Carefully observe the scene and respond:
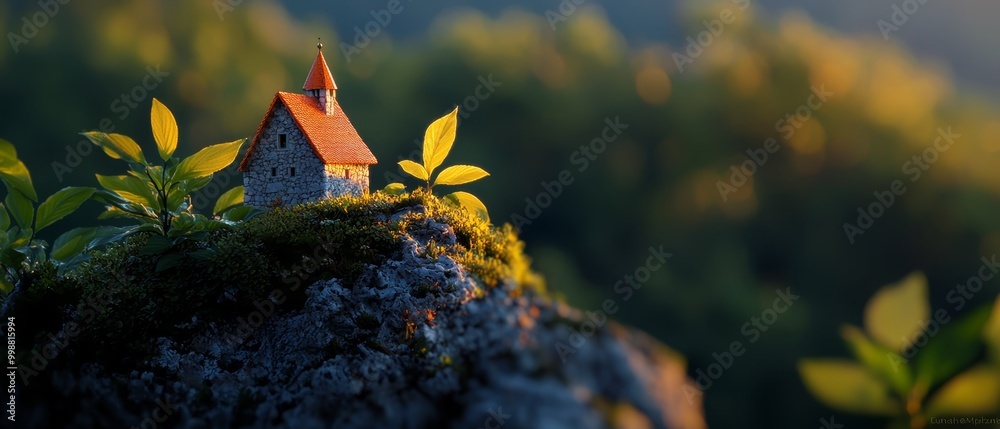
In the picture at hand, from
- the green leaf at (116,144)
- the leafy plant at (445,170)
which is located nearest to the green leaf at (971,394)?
the leafy plant at (445,170)

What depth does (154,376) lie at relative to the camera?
4.24ft

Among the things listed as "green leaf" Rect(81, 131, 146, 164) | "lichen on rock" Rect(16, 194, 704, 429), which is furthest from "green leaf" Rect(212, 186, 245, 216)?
"green leaf" Rect(81, 131, 146, 164)

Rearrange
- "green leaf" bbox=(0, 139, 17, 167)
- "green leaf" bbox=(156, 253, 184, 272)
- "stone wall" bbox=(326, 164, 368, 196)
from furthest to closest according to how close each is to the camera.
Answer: "stone wall" bbox=(326, 164, 368, 196)
"green leaf" bbox=(156, 253, 184, 272)
"green leaf" bbox=(0, 139, 17, 167)

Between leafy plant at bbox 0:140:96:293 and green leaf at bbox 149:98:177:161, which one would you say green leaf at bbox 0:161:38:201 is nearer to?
leafy plant at bbox 0:140:96:293

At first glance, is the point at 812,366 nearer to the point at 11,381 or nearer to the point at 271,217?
the point at 11,381

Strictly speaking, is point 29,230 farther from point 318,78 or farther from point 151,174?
point 318,78

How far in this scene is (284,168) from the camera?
2.27 metres

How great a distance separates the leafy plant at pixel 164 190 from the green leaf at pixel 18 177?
4.5 inches

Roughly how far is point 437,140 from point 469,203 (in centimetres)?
15

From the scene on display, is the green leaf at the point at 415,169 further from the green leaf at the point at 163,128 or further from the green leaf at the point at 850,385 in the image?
the green leaf at the point at 850,385

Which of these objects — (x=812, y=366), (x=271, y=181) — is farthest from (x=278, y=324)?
(x=812, y=366)

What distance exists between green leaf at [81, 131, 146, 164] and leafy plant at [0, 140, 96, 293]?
0.31 feet

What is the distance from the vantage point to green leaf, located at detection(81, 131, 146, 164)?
1.28 meters

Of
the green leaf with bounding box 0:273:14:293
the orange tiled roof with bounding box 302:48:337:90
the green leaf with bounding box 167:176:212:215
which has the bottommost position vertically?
the green leaf with bounding box 0:273:14:293
